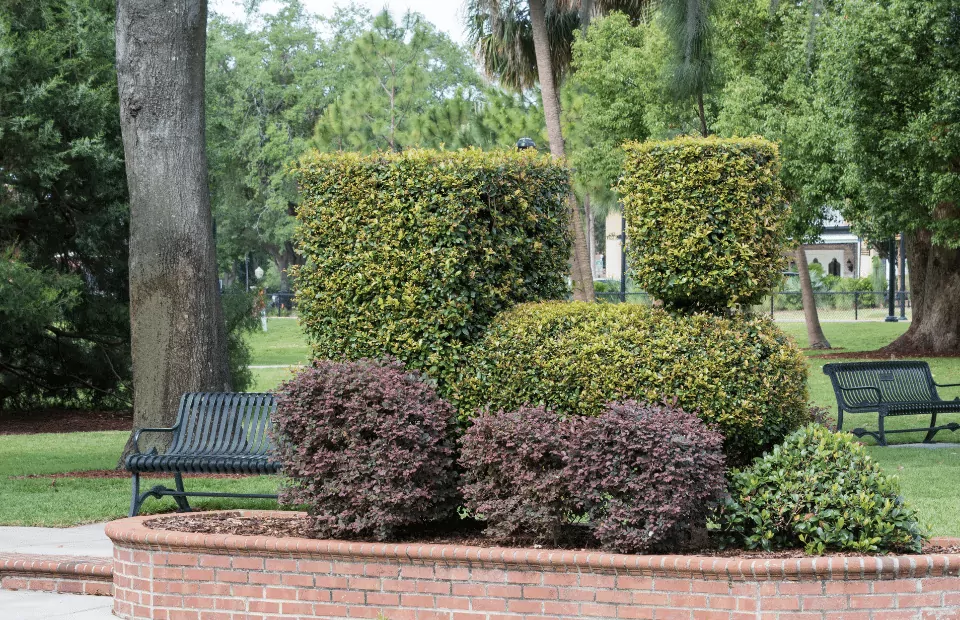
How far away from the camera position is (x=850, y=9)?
19.1 meters

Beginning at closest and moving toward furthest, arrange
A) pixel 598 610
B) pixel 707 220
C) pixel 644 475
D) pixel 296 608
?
pixel 598 610, pixel 644 475, pixel 296 608, pixel 707 220

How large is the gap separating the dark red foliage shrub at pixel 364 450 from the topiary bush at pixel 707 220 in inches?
62.8

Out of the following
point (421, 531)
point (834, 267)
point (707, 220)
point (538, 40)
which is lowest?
point (421, 531)

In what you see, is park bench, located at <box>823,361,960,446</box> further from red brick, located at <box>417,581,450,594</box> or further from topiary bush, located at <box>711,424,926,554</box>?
red brick, located at <box>417,581,450,594</box>

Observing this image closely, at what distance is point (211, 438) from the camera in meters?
8.51

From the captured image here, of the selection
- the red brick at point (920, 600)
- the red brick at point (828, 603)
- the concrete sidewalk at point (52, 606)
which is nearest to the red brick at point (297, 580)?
the concrete sidewalk at point (52, 606)

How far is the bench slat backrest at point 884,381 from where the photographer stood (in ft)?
A: 43.4

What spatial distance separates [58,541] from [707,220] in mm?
5296

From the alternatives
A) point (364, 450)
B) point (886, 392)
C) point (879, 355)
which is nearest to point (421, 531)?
point (364, 450)

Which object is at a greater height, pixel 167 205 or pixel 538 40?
pixel 538 40

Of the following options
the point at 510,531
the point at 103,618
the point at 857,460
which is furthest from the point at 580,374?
the point at 103,618

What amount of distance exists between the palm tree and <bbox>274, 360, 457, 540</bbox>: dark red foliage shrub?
48.7 ft

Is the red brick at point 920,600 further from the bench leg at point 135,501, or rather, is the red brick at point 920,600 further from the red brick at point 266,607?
the bench leg at point 135,501

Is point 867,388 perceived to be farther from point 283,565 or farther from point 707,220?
point 283,565
